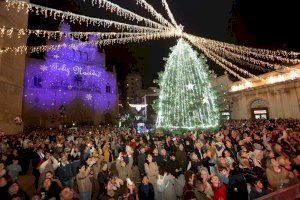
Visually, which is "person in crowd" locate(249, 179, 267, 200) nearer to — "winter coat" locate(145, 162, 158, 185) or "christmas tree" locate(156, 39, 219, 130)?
"winter coat" locate(145, 162, 158, 185)

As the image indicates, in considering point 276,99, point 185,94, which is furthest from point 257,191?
point 276,99

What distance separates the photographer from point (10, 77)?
2305 cm

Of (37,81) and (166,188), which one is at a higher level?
(37,81)

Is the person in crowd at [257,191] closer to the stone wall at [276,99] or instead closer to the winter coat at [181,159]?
the winter coat at [181,159]

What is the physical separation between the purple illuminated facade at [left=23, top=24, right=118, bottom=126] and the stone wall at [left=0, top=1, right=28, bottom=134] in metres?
13.0

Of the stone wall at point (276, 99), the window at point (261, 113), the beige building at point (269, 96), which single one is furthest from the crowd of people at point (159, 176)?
the window at point (261, 113)

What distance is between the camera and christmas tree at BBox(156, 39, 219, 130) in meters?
18.0

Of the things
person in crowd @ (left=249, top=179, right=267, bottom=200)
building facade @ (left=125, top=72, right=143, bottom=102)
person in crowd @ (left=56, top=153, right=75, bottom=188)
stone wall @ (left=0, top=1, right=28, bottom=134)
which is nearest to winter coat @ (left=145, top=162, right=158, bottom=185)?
person in crowd @ (left=56, top=153, right=75, bottom=188)

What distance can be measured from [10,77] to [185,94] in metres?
16.3

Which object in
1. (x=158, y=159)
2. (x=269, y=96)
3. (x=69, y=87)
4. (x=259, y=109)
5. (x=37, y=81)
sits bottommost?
(x=158, y=159)

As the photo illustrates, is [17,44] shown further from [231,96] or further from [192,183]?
[231,96]

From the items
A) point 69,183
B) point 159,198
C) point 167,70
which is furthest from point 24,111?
point 159,198

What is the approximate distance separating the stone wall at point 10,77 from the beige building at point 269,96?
1139 inches

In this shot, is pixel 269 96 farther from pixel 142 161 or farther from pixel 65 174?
pixel 65 174
